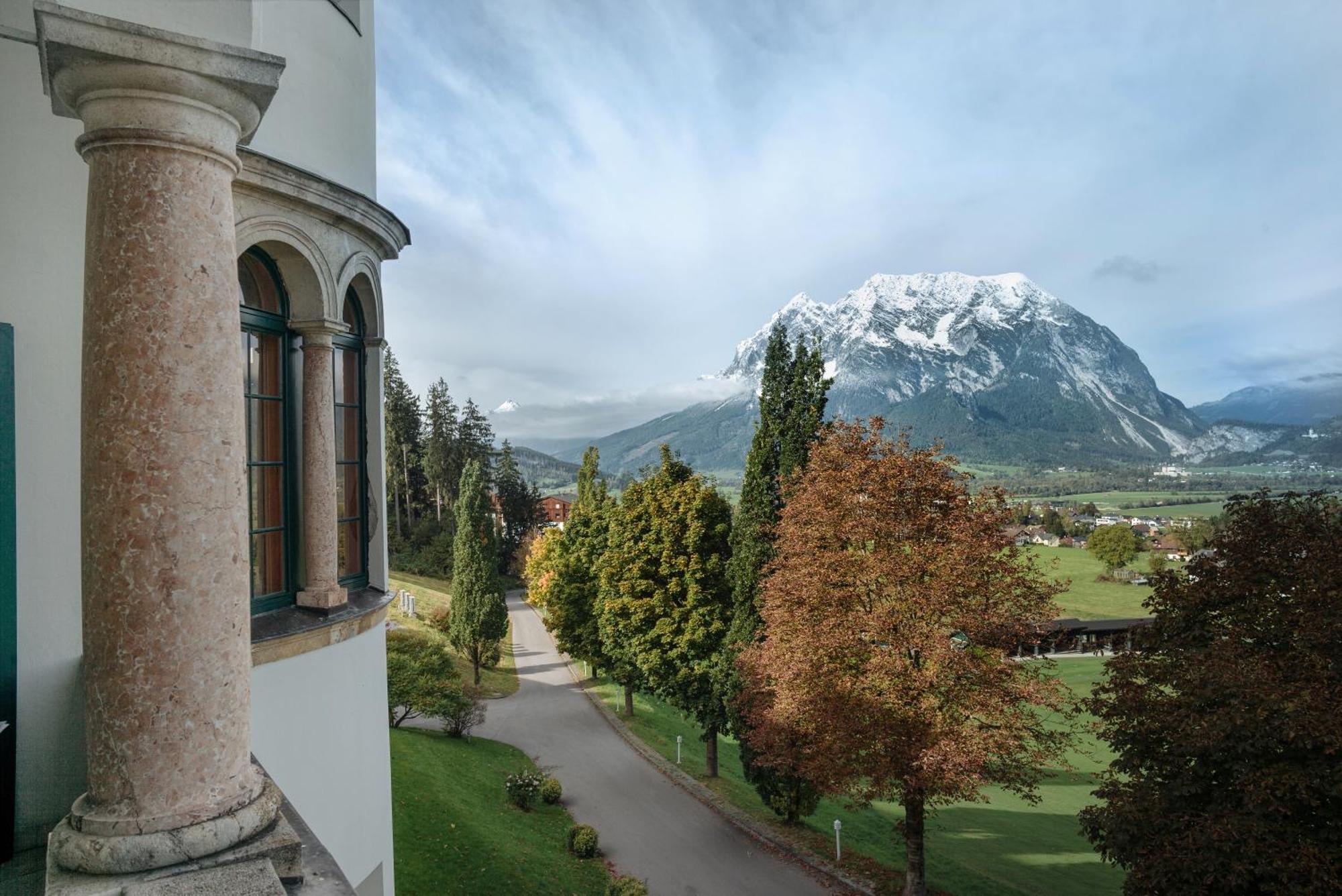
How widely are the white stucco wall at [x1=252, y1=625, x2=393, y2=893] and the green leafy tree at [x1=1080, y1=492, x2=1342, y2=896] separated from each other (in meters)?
9.87

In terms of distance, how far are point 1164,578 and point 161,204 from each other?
1405 cm

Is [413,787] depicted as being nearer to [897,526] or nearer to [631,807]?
[631,807]

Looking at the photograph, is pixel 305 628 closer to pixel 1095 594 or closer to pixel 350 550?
pixel 350 550

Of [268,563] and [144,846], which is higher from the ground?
[268,563]

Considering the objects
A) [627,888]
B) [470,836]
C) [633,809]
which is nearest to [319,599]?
[627,888]

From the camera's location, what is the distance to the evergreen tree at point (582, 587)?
35.9m

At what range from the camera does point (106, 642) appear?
9.95 ft

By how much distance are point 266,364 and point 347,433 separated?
1.27 metres

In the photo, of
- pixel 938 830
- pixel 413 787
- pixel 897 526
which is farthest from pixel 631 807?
pixel 897 526

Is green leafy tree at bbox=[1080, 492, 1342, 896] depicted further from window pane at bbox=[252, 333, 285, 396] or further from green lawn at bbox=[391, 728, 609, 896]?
green lawn at bbox=[391, 728, 609, 896]

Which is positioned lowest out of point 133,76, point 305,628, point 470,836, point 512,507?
point 470,836

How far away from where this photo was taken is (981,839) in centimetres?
2234

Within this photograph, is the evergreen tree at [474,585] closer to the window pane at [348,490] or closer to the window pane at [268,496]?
the window pane at [348,490]

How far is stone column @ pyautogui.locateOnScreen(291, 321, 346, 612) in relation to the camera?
243 inches
